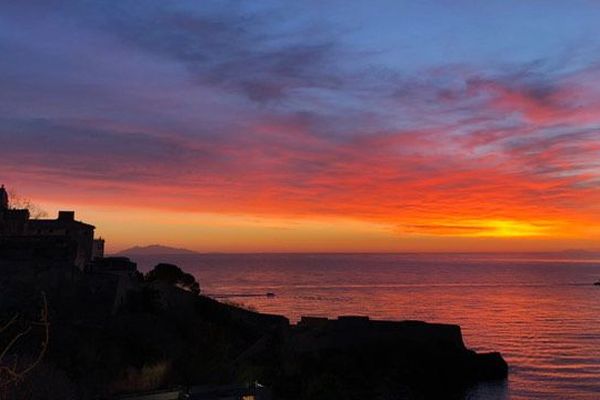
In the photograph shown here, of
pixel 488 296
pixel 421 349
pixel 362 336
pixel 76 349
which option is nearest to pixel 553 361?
pixel 421 349

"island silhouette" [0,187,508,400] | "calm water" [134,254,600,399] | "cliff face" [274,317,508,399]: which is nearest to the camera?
"island silhouette" [0,187,508,400]

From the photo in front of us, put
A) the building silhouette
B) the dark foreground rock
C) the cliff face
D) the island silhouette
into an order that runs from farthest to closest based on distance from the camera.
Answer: the cliff face
the building silhouette
the dark foreground rock
the island silhouette

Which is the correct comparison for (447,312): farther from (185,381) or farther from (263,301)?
(185,381)

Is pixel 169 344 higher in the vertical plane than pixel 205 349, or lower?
higher

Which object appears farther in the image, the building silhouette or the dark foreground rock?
the building silhouette

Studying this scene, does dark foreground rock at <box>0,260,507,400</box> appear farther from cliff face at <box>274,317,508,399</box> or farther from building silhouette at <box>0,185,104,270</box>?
building silhouette at <box>0,185,104,270</box>

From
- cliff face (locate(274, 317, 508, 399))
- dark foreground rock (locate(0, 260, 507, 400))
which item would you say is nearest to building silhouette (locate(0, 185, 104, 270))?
dark foreground rock (locate(0, 260, 507, 400))

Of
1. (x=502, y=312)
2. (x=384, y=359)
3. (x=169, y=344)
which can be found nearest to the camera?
(x=169, y=344)

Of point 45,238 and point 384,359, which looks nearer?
point 45,238

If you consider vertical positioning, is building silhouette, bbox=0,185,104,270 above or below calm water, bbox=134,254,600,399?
above

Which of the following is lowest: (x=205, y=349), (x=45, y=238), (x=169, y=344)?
(x=205, y=349)

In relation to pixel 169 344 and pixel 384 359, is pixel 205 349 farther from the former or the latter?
pixel 384 359

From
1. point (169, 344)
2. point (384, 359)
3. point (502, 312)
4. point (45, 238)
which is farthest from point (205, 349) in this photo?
point (502, 312)

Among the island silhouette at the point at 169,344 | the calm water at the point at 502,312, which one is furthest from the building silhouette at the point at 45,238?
the calm water at the point at 502,312
